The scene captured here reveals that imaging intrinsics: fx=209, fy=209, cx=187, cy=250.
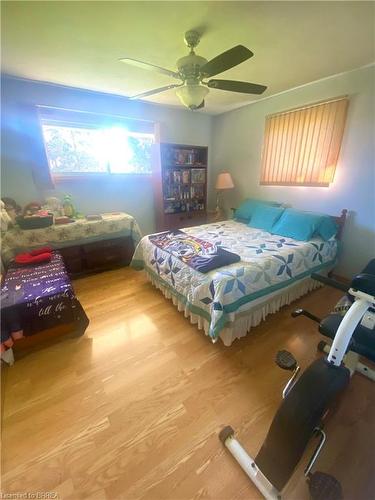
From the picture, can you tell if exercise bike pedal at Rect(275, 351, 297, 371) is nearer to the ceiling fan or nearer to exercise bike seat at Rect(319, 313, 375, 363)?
exercise bike seat at Rect(319, 313, 375, 363)

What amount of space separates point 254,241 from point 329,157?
1.39 metres

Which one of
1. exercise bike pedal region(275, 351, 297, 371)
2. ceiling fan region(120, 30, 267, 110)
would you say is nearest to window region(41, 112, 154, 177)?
ceiling fan region(120, 30, 267, 110)

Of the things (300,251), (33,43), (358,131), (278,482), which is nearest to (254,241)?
(300,251)

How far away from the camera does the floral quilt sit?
1.57 meters

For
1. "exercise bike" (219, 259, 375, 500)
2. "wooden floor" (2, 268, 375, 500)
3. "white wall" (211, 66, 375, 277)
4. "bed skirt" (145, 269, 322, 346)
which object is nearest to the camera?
"exercise bike" (219, 259, 375, 500)

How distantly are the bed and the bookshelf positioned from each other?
1108 mm

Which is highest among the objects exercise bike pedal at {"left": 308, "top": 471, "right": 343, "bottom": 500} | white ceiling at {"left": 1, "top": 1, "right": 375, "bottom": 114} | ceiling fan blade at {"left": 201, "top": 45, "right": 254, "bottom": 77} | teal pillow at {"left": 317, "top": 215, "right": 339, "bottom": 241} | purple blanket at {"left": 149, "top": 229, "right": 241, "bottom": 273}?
white ceiling at {"left": 1, "top": 1, "right": 375, "bottom": 114}

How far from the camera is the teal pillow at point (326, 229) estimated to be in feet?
7.82

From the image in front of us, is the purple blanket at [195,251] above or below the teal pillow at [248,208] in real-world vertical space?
below

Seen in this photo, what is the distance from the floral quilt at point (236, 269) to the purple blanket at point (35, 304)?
33.9 inches

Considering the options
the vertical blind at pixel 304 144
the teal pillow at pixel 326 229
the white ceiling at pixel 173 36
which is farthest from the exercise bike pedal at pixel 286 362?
the vertical blind at pixel 304 144

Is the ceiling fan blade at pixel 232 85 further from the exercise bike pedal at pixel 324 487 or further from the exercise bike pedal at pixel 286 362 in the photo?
the exercise bike pedal at pixel 324 487

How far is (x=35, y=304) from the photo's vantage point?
5.20ft

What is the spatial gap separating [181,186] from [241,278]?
254 cm
